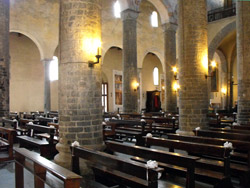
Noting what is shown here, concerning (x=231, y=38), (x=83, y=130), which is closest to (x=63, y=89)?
(x=83, y=130)

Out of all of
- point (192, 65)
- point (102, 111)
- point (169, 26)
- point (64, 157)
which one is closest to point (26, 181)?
point (64, 157)

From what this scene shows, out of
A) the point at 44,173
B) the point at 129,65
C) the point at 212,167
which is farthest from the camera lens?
the point at 129,65

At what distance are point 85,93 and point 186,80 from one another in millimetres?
4895

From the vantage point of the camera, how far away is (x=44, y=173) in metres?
3.78

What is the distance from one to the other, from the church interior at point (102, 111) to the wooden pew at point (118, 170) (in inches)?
0.7

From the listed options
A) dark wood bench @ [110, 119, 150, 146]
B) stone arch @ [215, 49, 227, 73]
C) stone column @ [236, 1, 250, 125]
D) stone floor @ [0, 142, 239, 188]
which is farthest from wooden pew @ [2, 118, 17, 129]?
stone arch @ [215, 49, 227, 73]

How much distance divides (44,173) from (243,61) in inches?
443

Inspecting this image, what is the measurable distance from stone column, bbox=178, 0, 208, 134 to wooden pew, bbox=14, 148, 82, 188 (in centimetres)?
660

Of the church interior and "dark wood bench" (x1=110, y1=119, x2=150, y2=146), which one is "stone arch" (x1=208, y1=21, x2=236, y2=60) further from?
"dark wood bench" (x1=110, y1=119, x2=150, y2=146)

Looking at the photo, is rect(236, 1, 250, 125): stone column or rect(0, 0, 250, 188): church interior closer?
rect(0, 0, 250, 188): church interior

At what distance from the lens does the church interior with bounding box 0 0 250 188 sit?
180 inches

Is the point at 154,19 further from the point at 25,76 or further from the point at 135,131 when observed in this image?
the point at 135,131

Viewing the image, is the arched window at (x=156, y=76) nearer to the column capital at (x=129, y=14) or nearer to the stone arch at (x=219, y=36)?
the stone arch at (x=219, y=36)

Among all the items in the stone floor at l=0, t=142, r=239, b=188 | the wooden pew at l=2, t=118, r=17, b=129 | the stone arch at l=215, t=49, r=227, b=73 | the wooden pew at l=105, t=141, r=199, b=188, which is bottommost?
the stone floor at l=0, t=142, r=239, b=188
